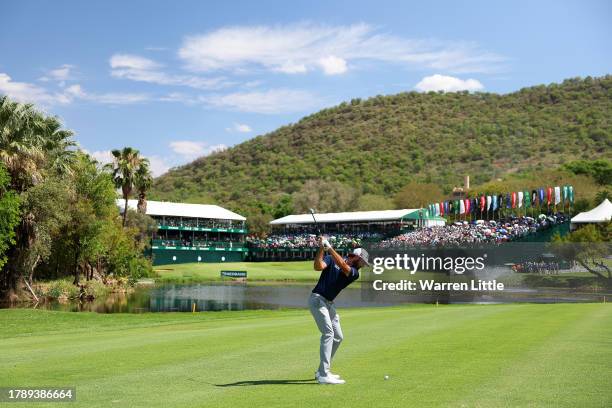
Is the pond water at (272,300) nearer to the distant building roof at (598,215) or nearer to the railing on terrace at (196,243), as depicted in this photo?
the distant building roof at (598,215)

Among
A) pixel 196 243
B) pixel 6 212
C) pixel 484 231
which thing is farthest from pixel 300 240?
pixel 6 212

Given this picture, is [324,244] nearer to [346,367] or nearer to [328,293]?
[328,293]

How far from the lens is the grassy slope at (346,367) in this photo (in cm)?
957

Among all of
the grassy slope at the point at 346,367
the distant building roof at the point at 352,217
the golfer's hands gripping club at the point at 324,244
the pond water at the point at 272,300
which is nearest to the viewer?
the grassy slope at the point at 346,367

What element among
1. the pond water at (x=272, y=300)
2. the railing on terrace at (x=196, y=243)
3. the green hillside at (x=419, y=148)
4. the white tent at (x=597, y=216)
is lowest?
the pond water at (x=272, y=300)

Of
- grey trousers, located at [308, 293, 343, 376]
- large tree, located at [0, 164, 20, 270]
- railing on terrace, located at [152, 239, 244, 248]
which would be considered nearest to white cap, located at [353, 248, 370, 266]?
grey trousers, located at [308, 293, 343, 376]

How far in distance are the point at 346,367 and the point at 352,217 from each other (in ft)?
320

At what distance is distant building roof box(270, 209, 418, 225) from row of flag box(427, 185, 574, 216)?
7.50 meters

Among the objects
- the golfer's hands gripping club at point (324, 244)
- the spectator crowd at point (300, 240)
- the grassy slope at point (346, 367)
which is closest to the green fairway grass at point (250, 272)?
the spectator crowd at point (300, 240)

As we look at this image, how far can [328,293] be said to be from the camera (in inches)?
429

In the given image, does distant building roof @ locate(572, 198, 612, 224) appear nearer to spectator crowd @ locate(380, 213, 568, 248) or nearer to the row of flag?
spectator crowd @ locate(380, 213, 568, 248)

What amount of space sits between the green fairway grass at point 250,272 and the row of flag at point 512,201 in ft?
66.6

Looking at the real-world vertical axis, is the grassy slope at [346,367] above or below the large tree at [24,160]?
below

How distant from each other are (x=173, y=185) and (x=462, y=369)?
555 feet
